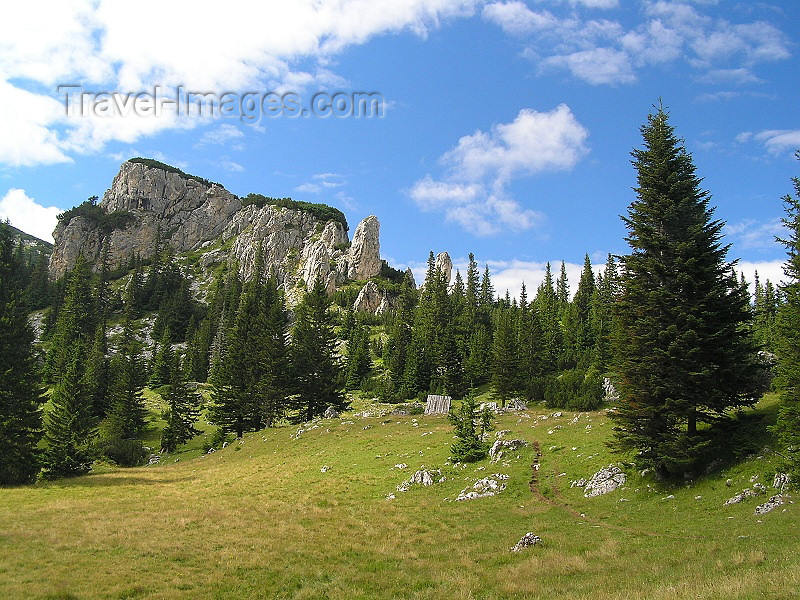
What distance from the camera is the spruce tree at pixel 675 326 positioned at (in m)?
24.9

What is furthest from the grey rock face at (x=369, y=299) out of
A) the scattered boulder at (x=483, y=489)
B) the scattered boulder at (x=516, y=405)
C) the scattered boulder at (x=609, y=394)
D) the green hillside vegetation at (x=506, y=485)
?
the scattered boulder at (x=483, y=489)

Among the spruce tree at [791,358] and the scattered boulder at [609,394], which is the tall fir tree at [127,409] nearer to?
the scattered boulder at [609,394]

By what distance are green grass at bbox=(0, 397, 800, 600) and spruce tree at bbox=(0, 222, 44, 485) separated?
3958mm

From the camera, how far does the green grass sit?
14.9m

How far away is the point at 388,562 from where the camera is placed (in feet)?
63.4

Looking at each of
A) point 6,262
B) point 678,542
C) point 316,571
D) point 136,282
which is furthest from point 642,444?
point 136,282

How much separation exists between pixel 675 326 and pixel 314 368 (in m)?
56.0

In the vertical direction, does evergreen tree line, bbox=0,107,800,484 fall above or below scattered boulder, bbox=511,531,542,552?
above

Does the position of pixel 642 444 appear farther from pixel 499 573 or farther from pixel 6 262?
pixel 6 262

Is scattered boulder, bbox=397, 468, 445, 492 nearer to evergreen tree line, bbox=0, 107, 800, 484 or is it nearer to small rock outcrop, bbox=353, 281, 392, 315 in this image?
evergreen tree line, bbox=0, 107, 800, 484

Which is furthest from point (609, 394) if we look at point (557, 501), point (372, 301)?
point (372, 301)

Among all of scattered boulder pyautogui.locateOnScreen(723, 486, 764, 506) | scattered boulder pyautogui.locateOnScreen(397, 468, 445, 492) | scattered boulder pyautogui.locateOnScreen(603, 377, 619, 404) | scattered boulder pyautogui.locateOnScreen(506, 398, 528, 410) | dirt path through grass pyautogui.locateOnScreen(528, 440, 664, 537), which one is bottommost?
scattered boulder pyautogui.locateOnScreen(397, 468, 445, 492)

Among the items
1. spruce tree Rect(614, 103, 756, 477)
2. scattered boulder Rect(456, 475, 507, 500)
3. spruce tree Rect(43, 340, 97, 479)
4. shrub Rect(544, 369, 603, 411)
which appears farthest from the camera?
shrub Rect(544, 369, 603, 411)

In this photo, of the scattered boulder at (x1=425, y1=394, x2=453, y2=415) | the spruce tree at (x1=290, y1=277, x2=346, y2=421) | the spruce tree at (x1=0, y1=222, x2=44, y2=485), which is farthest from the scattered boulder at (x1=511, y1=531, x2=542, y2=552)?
the spruce tree at (x1=290, y1=277, x2=346, y2=421)
